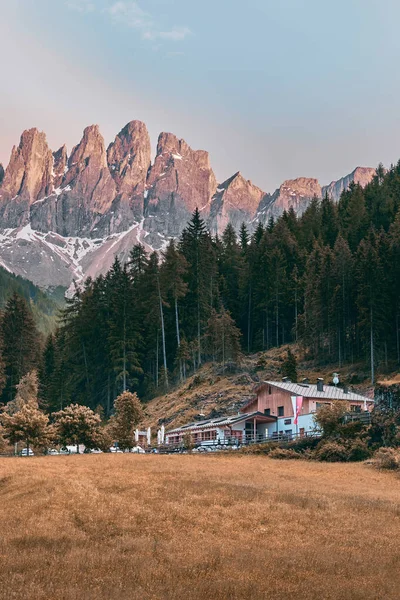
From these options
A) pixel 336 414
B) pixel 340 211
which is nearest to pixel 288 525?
pixel 336 414

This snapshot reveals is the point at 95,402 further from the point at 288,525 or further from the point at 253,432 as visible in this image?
the point at 288,525

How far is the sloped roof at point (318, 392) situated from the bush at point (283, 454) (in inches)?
468

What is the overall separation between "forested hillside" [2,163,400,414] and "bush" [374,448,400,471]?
33255mm

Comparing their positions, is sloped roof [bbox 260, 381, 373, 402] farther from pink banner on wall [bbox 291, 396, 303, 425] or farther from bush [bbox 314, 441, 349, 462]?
bush [bbox 314, 441, 349, 462]

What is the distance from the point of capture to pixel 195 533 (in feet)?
91.7

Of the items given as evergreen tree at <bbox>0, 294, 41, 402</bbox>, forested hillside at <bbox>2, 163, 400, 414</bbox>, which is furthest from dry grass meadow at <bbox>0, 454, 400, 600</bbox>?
evergreen tree at <bbox>0, 294, 41, 402</bbox>

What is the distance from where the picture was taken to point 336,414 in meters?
54.9

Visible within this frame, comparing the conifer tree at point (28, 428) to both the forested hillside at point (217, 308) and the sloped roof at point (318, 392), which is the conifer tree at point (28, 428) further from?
the forested hillside at point (217, 308)

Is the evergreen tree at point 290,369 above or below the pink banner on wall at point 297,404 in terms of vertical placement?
above

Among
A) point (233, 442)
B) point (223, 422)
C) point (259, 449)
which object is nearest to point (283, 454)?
point (259, 449)

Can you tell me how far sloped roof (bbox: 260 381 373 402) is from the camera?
6581 cm

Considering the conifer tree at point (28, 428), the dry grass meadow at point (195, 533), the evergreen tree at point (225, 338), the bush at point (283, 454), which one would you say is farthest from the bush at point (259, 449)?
the evergreen tree at point (225, 338)

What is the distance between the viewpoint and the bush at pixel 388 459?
4600 centimetres

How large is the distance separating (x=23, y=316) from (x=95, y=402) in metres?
19.2
